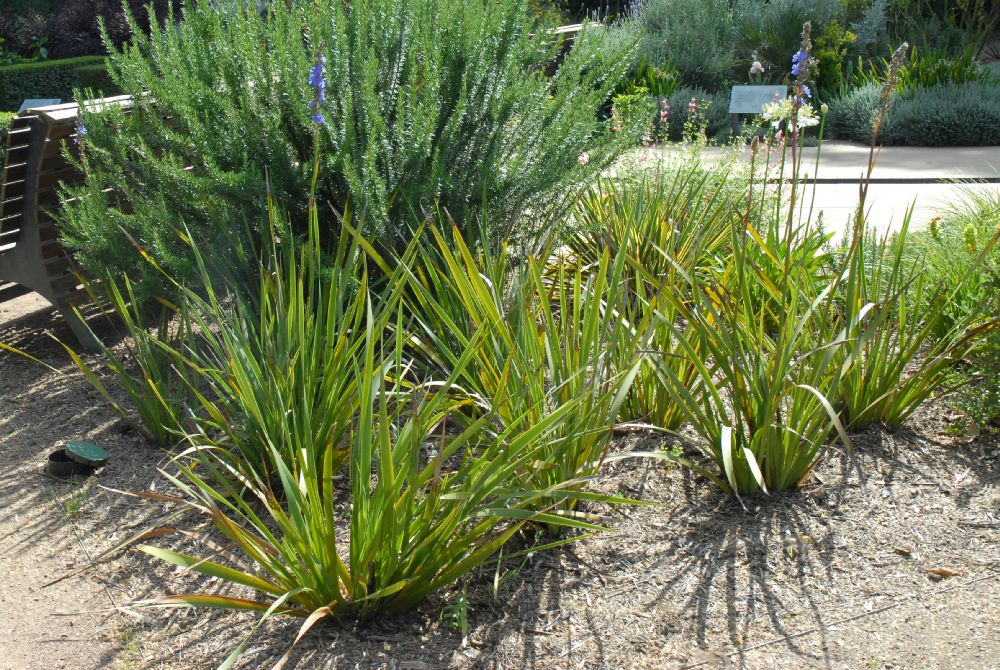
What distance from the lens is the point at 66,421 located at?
379cm

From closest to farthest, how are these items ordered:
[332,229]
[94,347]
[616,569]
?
Result: [616,569] → [332,229] → [94,347]

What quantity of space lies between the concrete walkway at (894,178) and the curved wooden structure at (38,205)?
11.9ft

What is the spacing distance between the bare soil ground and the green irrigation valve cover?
0.36 feet

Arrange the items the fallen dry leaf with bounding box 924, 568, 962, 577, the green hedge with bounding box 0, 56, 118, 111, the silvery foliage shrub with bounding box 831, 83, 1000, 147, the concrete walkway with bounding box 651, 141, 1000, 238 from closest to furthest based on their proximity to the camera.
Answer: the fallen dry leaf with bounding box 924, 568, 962, 577 → the concrete walkway with bounding box 651, 141, 1000, 238 → the silvery foliage shrub with bounding box 831, 83, 1000, 147 → the green hedge with bounding box 0, 56, 118, 111

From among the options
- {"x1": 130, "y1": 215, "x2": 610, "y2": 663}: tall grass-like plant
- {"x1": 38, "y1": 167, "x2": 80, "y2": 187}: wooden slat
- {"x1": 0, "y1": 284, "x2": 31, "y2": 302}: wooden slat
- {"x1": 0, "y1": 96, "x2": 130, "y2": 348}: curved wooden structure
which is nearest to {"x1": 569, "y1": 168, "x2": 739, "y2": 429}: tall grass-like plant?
{"x1": 130, "y1": 215, "x2": 610, "y2": 663}: tall grass-like plant

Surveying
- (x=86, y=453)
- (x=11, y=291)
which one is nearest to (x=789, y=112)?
(x=86, y=453)

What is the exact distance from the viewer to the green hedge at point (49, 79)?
577 inches

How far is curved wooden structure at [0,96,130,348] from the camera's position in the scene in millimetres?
4340

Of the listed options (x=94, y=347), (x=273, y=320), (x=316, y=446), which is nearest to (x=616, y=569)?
(x=316, y=446)

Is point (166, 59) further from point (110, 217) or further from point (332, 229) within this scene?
point (332, 229)

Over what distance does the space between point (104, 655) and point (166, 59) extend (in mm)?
2682

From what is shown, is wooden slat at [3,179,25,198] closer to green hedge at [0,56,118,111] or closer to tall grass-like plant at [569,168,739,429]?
tall grass-like plant at [569,168,739,429]

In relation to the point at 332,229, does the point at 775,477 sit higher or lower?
lower

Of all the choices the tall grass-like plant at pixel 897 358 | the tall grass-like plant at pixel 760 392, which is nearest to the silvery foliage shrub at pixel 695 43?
the tall grass-like plant at pixel 897 358
